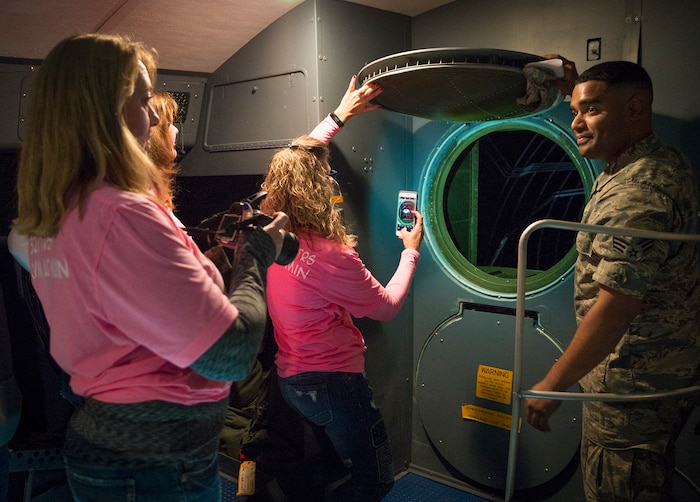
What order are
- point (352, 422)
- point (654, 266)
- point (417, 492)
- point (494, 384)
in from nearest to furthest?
point (654, 266), point (352, 422), point (494, 384), point (417, 492)

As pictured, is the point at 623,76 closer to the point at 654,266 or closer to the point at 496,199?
the point at 654,266

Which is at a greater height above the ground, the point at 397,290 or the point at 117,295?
the point at 117,295

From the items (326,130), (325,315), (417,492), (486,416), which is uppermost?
(326,130)

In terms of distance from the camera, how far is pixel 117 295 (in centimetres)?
113

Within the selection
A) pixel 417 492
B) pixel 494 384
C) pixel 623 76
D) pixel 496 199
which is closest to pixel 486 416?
pixel 494 384

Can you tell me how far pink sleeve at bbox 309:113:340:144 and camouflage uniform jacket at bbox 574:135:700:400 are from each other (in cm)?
127

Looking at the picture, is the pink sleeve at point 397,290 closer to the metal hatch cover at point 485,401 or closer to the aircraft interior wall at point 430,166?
the aircraft interior wall at point 430,166

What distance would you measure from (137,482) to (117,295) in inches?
16.6

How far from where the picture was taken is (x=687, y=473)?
240 centimetres

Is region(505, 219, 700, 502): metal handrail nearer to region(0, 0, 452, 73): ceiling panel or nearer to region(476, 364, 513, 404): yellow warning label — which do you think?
region(476, 364, 513, 404): yellow warning label

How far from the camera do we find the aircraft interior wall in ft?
8.81

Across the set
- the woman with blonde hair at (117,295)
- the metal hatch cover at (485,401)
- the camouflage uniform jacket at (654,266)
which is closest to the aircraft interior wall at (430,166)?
the metal hatch cover at (485,401)

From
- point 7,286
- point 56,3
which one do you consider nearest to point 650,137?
point 56,3

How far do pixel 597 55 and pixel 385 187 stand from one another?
48.4 inches
